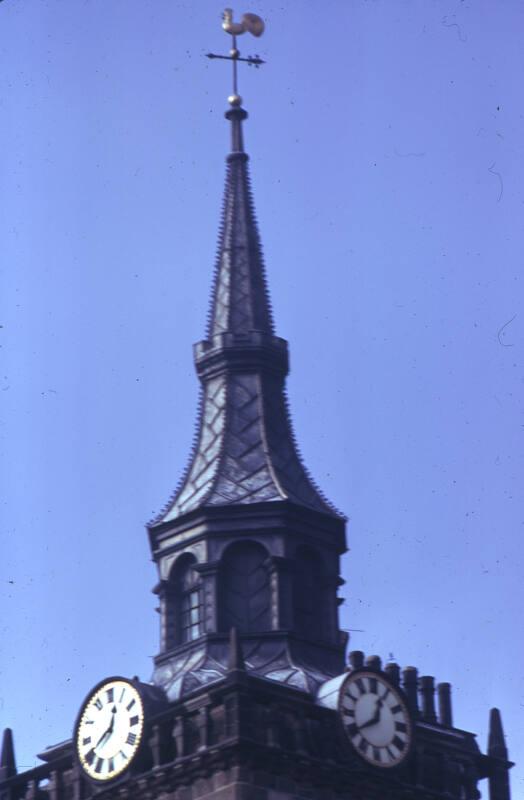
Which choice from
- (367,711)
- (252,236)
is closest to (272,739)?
(367,711)

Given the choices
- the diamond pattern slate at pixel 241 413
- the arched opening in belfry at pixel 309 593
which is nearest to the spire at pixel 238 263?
the diamond pattern slate at pixel 241 413

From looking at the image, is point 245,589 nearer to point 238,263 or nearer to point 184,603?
point 184,603

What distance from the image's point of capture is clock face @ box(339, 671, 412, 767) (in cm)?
10625

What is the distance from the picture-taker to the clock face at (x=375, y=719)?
106250mm

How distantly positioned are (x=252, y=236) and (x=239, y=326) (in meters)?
3.55

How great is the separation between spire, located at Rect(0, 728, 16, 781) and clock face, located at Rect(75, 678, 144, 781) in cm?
445

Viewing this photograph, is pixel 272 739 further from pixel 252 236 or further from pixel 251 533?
pixel 252 236

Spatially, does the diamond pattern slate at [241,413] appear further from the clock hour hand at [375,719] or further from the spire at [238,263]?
the clock hour hand at [375,719]

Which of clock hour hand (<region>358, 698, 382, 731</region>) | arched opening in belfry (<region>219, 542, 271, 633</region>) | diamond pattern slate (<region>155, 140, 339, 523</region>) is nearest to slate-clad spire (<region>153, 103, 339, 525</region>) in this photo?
diamond pattern slate (<region>155, 140, 339, 523</region>)

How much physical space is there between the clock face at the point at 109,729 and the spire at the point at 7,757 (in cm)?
445

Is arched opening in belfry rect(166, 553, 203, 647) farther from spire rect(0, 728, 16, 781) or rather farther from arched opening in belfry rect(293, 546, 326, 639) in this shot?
spire rect(0, 728, 16, 781)

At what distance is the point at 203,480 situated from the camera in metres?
112

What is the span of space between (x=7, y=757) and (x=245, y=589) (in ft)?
28.6

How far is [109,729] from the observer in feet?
351
